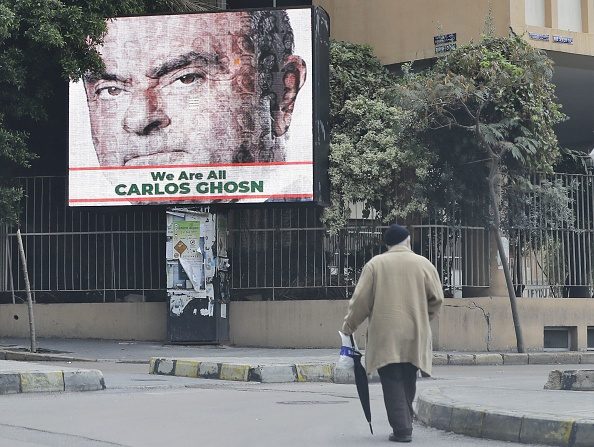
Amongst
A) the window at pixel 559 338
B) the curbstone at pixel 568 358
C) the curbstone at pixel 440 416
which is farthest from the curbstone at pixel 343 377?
the window at pixel 559 338

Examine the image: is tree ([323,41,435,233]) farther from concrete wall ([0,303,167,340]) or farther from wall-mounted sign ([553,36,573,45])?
concrete wall ([0,303,167,340])

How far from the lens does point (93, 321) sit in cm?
2058

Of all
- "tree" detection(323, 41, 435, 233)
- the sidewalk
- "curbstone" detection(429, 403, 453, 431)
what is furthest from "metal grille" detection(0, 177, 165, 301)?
"curbstone" detection(429, 403, 453, 431)

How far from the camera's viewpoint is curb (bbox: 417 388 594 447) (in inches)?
302

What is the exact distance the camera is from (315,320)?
777 inches

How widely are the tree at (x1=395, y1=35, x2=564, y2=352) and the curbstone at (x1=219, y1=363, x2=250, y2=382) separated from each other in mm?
6577

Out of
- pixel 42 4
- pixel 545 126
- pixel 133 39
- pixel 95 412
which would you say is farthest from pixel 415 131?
pixel 95 412

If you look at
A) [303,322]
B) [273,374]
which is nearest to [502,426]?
[273,374]

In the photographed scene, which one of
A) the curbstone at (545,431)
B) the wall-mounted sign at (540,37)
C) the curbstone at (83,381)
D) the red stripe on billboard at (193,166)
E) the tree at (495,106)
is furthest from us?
the wall-mounted sign at (540,37)

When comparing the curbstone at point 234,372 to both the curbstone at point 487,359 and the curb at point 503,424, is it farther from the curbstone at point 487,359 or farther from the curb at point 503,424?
the curbstone at point 487,359

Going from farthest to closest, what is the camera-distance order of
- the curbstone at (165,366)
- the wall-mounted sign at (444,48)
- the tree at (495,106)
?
the wall-mounted sign at (444,48)
the tree at (495,106)
the curbstone at (165,366)

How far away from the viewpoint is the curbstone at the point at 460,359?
1816 cm

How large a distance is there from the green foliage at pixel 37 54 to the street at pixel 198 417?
715 centimetres

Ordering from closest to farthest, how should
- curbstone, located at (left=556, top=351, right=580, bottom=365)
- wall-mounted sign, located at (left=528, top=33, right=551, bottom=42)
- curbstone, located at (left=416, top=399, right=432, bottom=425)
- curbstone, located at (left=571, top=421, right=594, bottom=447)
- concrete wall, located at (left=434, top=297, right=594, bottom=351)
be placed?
curbstone, located at (left=571, top=421, right=594, bottom=447), curbstone, located at (left=416, top=399, right=432, bottom=425), curbstone, located at (left=556, top=351, right=580, bottom=365), concrete wall, located at (left=434, top=297, right=594, bottom=351), wall-mounted sign, located at (left=528, top=33, right=551, bottom=42)
